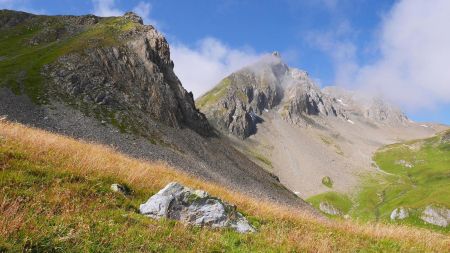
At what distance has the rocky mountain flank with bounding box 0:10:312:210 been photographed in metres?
79.7

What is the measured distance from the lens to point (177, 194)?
15.0 metres

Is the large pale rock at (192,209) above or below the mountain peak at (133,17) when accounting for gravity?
below

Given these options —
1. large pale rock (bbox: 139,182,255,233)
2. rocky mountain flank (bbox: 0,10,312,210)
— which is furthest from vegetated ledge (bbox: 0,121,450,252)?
rocky mountain flank (bbox: 0,10,312,210)

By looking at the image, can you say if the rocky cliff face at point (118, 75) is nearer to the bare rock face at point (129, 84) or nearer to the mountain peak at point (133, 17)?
the bare rock face at point (129, 84)

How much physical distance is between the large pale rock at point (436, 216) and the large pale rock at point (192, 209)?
18371 centimetres

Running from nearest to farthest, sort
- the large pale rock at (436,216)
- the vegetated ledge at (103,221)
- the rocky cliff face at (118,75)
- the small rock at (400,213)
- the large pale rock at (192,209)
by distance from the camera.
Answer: the vegetated ledge at (103,221), the large pale rock at (192,209), the rocky cliff face at (118,75), the large pale rock at (436,216), the small rock at (400,213)

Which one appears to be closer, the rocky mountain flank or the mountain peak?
the rocky mountain flank

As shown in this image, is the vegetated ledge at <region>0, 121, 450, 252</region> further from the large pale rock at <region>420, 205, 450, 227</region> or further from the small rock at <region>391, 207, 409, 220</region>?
the small rock at <region>391, 207, 409, 220</region>

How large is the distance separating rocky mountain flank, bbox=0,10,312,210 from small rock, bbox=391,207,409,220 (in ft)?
297

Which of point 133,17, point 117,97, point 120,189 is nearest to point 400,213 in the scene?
point 133,17

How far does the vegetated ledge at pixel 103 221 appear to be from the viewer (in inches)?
385

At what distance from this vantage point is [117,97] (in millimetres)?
98500

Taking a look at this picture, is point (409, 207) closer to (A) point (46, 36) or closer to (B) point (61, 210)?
(A) point (46, 36)

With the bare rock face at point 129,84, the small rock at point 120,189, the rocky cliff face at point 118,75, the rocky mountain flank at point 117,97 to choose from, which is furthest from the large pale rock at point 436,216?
the small rock at point 120,189
